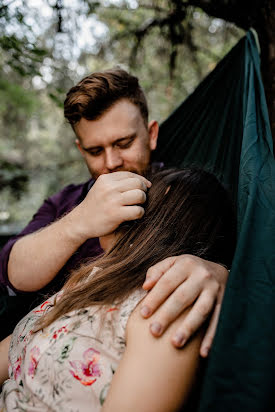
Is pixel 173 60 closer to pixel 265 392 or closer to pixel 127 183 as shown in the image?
pixel 127 183

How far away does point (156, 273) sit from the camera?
0.79 m

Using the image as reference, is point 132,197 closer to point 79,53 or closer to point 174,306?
point 174,306

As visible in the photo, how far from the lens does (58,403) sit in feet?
2.51

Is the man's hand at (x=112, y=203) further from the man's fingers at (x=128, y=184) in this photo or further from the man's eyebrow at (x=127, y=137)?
the man's eyebrow at (x=127, y=137)

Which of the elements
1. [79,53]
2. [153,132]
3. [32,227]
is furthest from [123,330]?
[79,53]

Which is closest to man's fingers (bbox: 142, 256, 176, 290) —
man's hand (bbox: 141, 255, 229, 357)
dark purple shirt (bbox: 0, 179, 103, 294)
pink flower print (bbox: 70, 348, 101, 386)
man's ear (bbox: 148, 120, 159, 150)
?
man's hand (bbox: 141, 255, 229, 357)

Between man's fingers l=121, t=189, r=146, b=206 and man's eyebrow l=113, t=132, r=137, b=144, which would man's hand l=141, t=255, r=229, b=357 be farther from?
man's eyebrow l=113, t=132, r=137, b=144

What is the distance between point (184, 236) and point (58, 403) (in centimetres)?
58

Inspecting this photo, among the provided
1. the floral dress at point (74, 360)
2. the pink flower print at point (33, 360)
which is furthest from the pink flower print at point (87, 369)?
the pink flower print at point (33, 360)

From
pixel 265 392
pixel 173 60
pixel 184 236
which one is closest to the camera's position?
pixel 265 392

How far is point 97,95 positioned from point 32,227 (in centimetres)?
82

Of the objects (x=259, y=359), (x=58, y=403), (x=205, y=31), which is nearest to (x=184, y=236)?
(x=259, y=359)

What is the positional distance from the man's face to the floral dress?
979mm

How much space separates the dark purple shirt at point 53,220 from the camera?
1.48m
